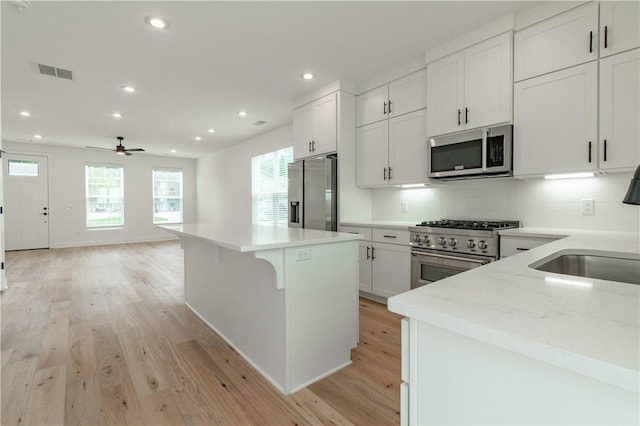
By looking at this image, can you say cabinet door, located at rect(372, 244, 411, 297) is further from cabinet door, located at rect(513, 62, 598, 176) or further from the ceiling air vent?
the ceiling air vent

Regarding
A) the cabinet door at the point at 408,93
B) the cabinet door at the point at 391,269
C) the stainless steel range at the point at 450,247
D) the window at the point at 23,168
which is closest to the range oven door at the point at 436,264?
the stainless steel range at the point at 450,247

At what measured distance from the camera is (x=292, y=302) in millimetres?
1879

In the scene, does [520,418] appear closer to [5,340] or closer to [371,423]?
[371,423]

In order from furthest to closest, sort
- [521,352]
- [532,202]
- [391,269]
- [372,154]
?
[372,154] → [391,269] → [532,202] → [521,352]

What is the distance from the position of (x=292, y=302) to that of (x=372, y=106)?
2.81 meters

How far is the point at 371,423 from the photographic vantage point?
1.62 metres

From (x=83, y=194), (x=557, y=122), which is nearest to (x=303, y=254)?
(x=557, y=122)

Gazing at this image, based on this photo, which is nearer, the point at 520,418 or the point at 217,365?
the point at 520,418

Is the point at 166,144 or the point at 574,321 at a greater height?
the point at 166,144

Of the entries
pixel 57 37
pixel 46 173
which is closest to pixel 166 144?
pixel 46 173

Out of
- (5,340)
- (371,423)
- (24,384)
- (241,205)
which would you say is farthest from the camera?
(241,205)

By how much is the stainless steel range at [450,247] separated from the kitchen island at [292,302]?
3.35 feet

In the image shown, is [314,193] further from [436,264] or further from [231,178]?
[231,178]

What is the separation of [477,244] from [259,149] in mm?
5155
